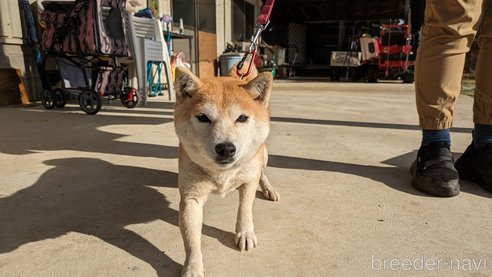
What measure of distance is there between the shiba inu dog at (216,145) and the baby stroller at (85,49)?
2955mm

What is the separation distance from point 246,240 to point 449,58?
140 centimetres

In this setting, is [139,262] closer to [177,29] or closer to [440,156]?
[440,156]

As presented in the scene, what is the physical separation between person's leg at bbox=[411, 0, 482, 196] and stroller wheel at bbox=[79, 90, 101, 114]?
3532mm

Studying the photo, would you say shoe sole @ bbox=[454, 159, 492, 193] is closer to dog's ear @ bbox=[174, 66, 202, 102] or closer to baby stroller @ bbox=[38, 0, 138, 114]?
dog's ear @ bbox=[174, 66, 202, 102]

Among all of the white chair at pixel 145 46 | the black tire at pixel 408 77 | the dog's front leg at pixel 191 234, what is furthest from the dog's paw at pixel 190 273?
the black tire at pixel 408 77

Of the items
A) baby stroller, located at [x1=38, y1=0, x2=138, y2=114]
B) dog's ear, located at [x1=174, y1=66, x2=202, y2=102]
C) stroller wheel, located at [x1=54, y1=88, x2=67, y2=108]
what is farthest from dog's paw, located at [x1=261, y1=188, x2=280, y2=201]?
stroller wheel, located at [x1=54, y1=88, x2=67, y2=108]

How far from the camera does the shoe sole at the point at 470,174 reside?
174cm

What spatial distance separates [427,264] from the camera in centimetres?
113

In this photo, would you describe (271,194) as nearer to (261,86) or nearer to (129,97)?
(261,86)

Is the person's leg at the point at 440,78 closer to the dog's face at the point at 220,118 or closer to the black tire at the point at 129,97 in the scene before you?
the dog's face at the point at 220,118

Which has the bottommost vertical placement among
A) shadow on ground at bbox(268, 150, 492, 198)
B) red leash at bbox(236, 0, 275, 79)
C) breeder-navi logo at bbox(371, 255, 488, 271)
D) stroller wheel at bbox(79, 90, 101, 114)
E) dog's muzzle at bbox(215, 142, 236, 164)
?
breeder-navi logo at bbox(371, 255, 488, 271)

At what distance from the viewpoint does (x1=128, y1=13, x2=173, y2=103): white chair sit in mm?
4199

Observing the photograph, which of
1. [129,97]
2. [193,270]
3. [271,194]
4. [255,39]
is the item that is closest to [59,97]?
[129,97]

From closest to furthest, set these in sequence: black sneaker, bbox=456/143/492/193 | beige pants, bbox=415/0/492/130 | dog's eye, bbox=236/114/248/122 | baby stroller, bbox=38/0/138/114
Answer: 1. dog's eye, bbox=236/114/248/122
2. beige pants, bbox=415/0/492/130
3. black sneaker, bbox=456/143/492/193
4. baby stroller, bbox=38/0/138/114
